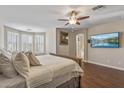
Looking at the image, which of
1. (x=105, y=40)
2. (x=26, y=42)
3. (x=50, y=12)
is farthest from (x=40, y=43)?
(x=50, y=12)

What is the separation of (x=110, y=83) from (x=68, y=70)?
1.47 m

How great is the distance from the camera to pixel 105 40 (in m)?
5.38

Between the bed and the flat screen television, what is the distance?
291 cm

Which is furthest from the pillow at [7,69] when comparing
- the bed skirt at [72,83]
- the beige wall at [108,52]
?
the beige wall at [108,52]

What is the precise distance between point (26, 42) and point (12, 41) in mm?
1120

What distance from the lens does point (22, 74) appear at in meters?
1.79

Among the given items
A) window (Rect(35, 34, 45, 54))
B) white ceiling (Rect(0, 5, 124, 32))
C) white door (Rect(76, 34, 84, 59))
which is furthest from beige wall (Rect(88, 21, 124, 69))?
window (Rect(35, 34, 45, 54))

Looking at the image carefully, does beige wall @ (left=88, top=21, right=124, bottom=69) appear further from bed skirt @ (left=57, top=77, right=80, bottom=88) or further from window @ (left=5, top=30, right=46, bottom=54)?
window @ (left=5, top=30, right=46, bottom=54)

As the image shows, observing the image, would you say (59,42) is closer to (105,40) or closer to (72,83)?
(105,40)

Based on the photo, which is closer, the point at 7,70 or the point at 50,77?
the point at 7,70

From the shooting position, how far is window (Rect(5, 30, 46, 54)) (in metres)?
6.09

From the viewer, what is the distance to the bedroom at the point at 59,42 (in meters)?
2.05

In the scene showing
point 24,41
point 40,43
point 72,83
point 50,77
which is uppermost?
point 24,41
